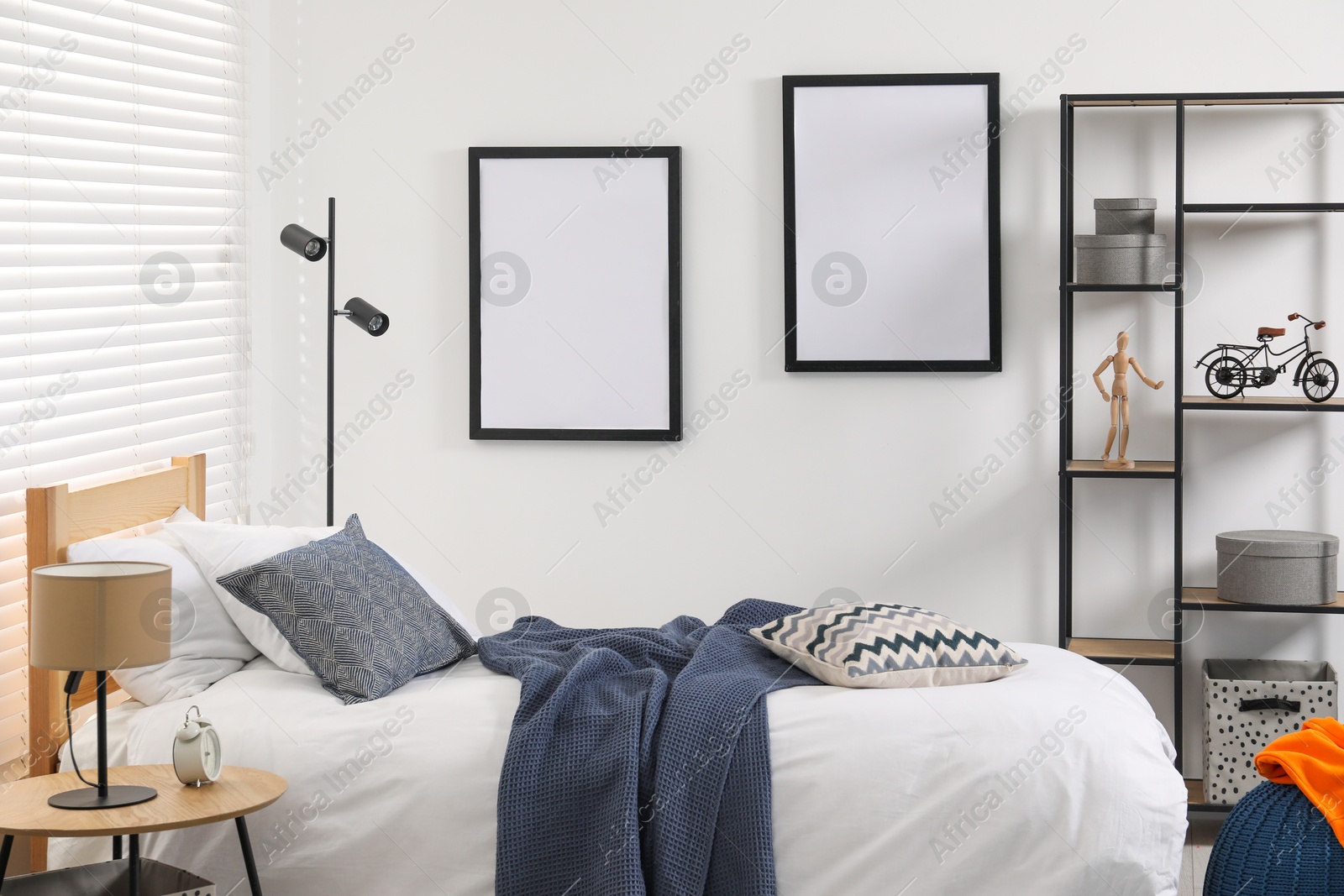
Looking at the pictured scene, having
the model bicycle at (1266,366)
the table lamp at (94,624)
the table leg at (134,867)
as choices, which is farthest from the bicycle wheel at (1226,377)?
the table leg at (134,867)

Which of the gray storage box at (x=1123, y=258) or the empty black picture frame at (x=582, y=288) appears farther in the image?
the empty black picture frame at (x=582, y=288)

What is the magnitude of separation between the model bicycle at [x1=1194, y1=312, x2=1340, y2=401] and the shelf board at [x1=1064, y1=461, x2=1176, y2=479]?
0.26 m

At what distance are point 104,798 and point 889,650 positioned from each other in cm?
142

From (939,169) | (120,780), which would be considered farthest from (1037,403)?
(120,780)

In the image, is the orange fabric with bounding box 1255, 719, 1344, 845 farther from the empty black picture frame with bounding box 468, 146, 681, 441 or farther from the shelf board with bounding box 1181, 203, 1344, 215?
the empty black picture frame with bounding box 468, 146, 681, 441

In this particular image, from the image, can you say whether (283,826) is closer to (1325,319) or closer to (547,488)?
(547,488)

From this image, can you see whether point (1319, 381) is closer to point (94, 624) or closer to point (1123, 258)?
point (1123, 258)

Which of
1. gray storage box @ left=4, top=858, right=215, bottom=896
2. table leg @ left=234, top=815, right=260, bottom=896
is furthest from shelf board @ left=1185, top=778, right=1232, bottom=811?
gray storage box @ left=4, top=858, right=215, bottom=896

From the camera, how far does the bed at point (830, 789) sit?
195cm

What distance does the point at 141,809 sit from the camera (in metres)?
1.84

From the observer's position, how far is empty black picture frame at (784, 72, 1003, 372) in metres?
3.28

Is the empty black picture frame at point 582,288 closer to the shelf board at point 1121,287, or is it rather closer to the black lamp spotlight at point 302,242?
the black lamp spotlight at point 302,242

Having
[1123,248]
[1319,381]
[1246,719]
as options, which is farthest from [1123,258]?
[1246,719]

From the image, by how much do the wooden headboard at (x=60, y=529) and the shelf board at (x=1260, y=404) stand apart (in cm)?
261
